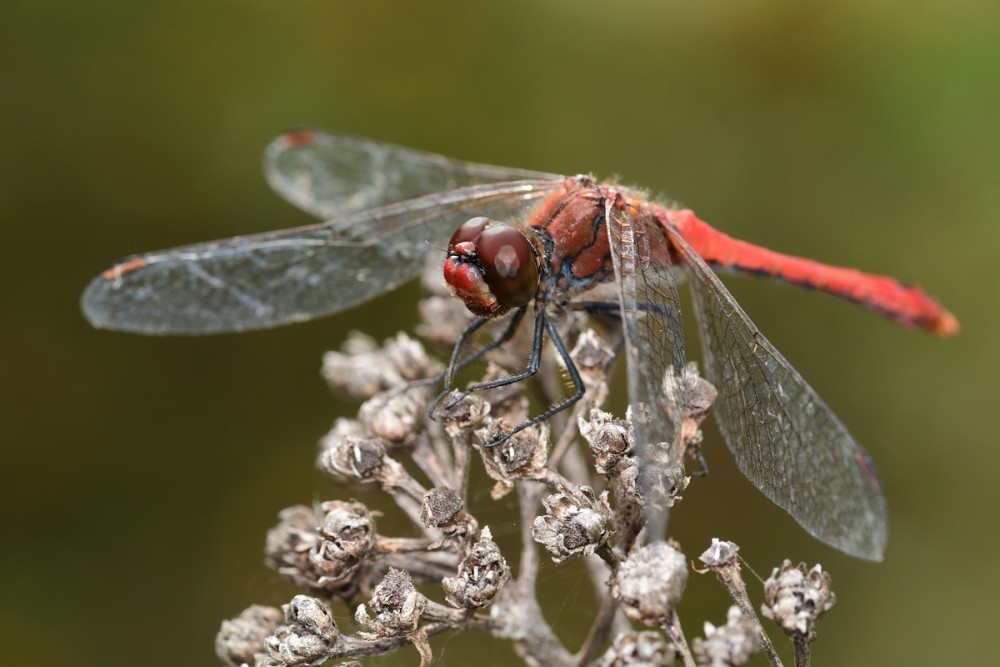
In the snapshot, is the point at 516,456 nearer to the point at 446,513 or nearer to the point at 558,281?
the point at 446,513

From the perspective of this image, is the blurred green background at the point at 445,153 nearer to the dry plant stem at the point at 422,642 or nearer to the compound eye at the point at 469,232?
the compound eye at the point at 469,232

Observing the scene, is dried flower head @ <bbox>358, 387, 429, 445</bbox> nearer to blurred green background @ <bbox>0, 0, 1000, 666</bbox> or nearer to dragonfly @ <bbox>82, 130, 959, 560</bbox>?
dragonfly @ <bbox>82, 130, 959, 560</bbox>

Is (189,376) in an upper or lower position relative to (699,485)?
upper

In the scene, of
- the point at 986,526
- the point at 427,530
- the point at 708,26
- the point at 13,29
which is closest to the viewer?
the point at 427,530

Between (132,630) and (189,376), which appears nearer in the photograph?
(132,630)

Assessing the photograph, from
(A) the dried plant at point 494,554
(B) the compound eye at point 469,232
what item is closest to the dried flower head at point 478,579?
(A) the dried plant at point 494,554

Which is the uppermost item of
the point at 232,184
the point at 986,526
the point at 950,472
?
the point at 232,184

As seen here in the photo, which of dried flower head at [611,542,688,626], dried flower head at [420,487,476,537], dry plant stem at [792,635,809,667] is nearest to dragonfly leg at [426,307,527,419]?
dried flower head at [420,487,476,537]

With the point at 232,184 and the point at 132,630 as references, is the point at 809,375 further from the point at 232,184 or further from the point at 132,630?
the point at 132,630

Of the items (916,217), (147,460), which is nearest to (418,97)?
(147,460)
